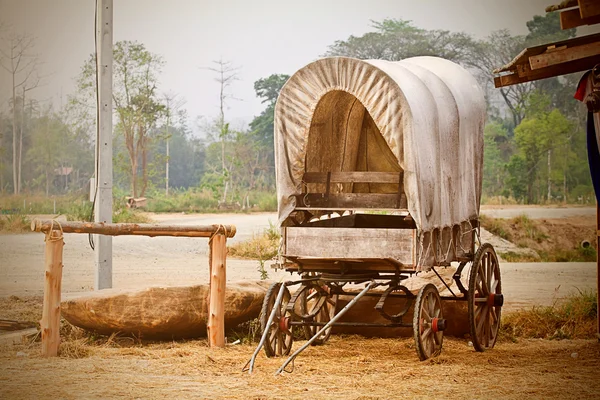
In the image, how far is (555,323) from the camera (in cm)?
922

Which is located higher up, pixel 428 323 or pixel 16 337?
pixel 428 323

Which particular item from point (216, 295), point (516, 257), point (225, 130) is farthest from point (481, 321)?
point (225, 130)

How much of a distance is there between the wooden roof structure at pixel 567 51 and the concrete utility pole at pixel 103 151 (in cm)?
418

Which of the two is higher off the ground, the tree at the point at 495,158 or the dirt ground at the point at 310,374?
the tree at the point at 495,158

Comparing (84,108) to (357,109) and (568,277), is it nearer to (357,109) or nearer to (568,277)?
(568,277)

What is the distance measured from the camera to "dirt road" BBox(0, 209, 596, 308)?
1400cm

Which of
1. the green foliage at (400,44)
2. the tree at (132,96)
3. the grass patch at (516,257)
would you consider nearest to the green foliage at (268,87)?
the green foliage at (400,44)

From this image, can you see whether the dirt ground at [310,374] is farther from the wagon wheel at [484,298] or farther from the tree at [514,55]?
the tree at [514,55]

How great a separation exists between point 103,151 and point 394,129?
11.9 feet

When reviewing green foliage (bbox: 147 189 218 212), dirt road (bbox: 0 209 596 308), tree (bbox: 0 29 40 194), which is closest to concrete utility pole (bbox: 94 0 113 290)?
dirt road (bbox: 0 209 596 308)

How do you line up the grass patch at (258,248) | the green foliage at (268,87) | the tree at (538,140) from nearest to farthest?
1. the grass patch at (258,248)
2. the tree at (538,140)
3. the green foliage at (268,87)

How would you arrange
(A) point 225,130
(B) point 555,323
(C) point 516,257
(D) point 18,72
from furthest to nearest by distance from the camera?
(A) point 225,130
(D) point 18,72
(C) point 516,257
(B) point 555,323

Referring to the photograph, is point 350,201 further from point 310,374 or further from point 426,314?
point 310,374

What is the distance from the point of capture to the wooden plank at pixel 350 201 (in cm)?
785
